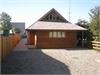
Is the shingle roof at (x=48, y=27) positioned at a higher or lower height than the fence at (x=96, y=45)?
higher

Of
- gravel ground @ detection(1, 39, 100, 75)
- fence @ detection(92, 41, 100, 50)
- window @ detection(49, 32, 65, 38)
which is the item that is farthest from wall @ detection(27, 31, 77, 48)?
gravel ground @ detection(1, 39, 100, 75)

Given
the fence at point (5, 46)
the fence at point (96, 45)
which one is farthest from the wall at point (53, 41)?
the fence at point (5, 46)

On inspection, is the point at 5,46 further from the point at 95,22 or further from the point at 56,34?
the point at 95,22

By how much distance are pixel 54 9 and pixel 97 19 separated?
1011 cm

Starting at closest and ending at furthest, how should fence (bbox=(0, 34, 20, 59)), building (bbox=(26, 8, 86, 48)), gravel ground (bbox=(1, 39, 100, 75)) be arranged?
gravel ground (bbox=(1, 39, 100, 75))
fence (bbox=(0, 34, 20, 59))
building (bbox=(26, 8, 86, 48))

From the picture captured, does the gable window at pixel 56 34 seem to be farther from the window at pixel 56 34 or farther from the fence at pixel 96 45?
the fence at pixel 96 45

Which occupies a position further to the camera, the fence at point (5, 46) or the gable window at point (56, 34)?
the gable window at point (56, 34)

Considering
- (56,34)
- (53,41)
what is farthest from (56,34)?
(53,41)

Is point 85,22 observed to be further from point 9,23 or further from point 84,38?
point 9,23

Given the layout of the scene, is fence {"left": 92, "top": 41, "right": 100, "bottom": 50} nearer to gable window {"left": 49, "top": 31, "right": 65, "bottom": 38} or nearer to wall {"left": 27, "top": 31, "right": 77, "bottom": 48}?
wall {"left": 27, "top": 31, "right": 77, "bottom": 48}

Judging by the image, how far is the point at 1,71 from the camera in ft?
37.0

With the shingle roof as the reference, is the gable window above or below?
below

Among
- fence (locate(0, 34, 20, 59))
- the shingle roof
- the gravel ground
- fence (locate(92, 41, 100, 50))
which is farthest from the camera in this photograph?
the shingle roof

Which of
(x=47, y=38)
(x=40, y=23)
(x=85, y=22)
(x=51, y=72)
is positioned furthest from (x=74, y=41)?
(x=51, y=72)
